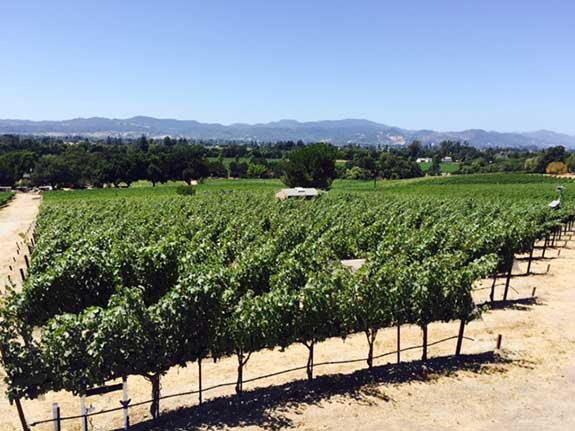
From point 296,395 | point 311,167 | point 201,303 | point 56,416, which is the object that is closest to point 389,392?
point 296,395

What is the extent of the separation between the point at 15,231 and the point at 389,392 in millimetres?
52842

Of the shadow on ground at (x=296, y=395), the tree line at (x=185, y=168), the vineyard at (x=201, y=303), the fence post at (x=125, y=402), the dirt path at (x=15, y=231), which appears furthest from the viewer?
the tree line at (x=185, y=168)

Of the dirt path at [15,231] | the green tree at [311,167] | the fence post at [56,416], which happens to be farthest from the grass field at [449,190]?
the fence post at [56,416]

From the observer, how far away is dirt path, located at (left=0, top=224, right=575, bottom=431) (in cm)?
1319

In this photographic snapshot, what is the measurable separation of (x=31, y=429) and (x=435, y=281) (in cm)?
1406

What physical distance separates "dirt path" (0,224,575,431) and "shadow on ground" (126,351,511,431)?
0.11ft

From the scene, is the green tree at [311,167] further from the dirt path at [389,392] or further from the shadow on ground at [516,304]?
the dirt path at [389,392]

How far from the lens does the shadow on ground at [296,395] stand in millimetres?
13047

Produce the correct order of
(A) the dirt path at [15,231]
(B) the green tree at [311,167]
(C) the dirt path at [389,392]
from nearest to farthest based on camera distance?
(C) the dirt path at [389,392] < (A) the dirt path at [15,231] < (B) the green tree at [311,167]

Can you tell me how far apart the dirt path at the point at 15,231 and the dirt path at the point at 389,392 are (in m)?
16.7

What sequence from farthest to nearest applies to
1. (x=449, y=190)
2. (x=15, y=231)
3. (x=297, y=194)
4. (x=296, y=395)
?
(x=449, y=190), (x=297, y=194), (x=15, y=231), (x=296, y=395)

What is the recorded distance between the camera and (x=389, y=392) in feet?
49.0

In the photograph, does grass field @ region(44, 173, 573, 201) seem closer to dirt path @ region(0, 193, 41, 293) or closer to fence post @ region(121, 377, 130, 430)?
dirt path @ region(0, 193, 41, 293)

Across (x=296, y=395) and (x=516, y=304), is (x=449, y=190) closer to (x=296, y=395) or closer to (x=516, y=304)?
(x=516, y=304)
